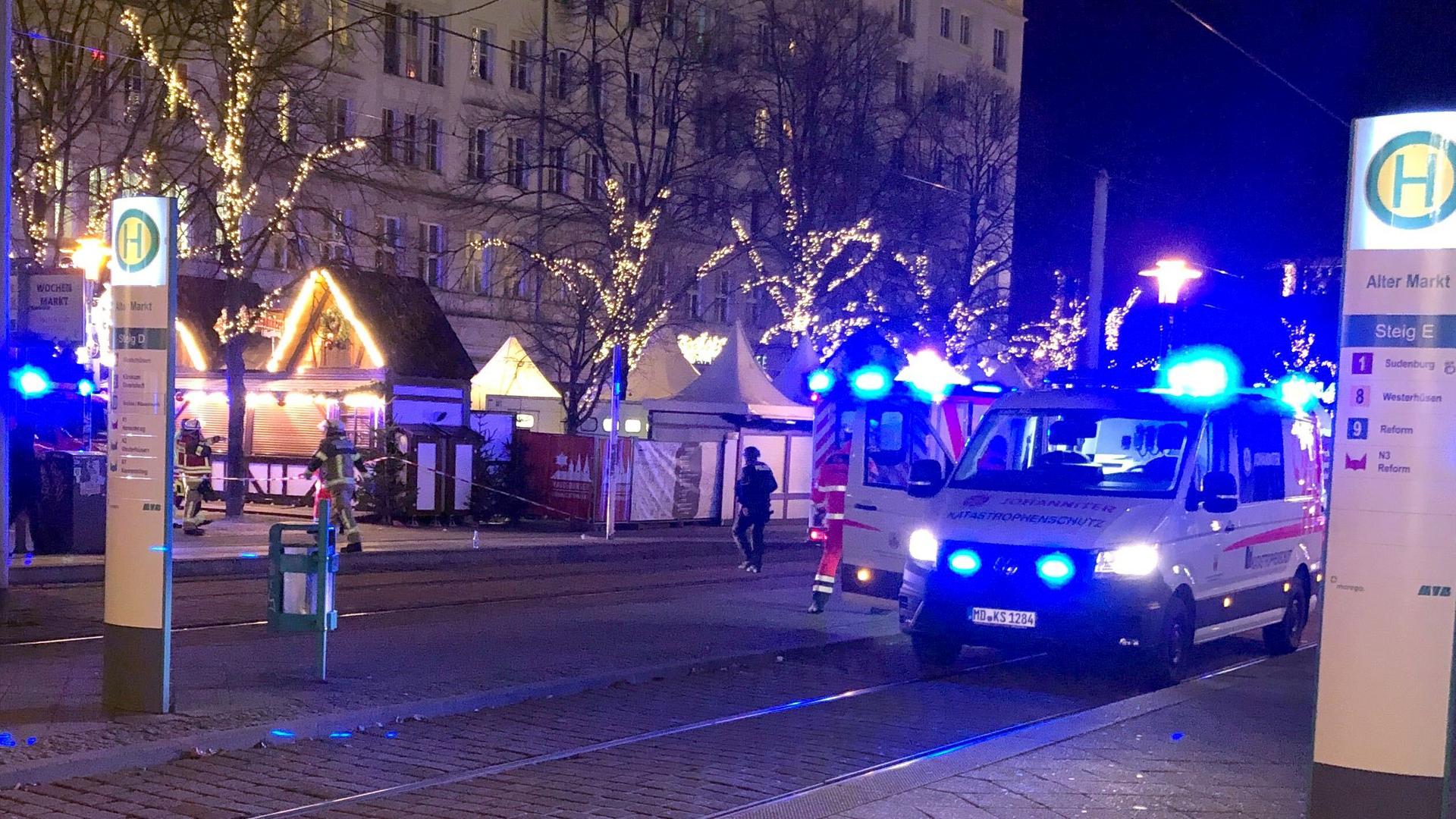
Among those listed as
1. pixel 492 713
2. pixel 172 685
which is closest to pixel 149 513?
pixel 172 685

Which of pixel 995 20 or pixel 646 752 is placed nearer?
pixel 646 752

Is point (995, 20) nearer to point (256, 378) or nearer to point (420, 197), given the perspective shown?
point (420, 197)

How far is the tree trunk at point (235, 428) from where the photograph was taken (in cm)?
2717

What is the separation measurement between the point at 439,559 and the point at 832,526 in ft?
26.4

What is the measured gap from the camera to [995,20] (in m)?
59.6

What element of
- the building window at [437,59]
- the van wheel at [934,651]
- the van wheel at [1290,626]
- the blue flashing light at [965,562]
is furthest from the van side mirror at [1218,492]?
the building window at [437,59]

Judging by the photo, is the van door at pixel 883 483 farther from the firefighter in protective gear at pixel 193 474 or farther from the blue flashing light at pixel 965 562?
the firefighter in protective gear at pixel 193 474

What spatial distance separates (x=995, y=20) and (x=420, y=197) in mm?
26587

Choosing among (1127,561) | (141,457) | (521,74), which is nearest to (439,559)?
(1127,561)

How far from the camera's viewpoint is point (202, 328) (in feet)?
114

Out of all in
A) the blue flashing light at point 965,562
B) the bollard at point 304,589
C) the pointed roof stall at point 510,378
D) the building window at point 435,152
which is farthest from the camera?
the building window at point 435,152

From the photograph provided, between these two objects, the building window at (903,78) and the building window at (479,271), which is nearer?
the building window at (479,271)

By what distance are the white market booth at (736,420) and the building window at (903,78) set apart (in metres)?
13.8

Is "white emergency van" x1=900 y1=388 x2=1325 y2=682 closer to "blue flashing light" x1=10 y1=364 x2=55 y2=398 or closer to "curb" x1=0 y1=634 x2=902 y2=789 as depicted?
"curb" x1=0 y1=634 x2=902 y2=789
